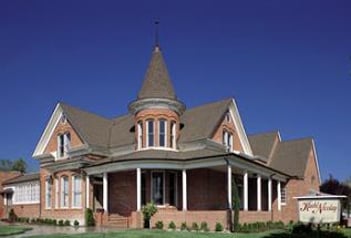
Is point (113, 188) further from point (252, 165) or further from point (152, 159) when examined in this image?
point (252, 165)

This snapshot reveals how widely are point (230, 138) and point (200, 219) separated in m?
10.9

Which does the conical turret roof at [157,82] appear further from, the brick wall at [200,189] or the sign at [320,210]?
the sign at [320,210]

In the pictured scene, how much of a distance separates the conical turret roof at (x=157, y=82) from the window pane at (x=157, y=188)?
5724mm

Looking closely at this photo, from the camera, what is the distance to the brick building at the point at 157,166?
103 feet

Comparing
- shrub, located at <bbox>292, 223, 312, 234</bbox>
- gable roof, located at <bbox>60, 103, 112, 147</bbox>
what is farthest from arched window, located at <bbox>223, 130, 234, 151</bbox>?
shrub, located at <bbox>292, 223, 312, 234</bbox>

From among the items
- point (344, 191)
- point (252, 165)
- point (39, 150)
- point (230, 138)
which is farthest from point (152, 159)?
point (344, 191)

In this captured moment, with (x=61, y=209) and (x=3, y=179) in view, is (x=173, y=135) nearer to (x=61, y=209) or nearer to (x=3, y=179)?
(x=61, y=209)

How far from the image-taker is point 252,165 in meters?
32.7

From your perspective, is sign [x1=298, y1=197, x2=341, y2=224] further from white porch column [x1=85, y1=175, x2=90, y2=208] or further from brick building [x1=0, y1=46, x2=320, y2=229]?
white porch column [x1=85, y1=175, x2=90, y2=208]

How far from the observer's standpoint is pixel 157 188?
1310 inches

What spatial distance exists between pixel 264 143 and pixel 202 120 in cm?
1275

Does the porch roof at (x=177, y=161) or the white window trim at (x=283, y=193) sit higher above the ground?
the porch roof at (x=177, y=161)

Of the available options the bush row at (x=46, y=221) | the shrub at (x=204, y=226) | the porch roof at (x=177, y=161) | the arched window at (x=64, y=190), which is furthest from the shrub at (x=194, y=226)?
the arched window at (x=64, y=190)

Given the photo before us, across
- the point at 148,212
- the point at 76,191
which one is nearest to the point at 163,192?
the point at 148,212
